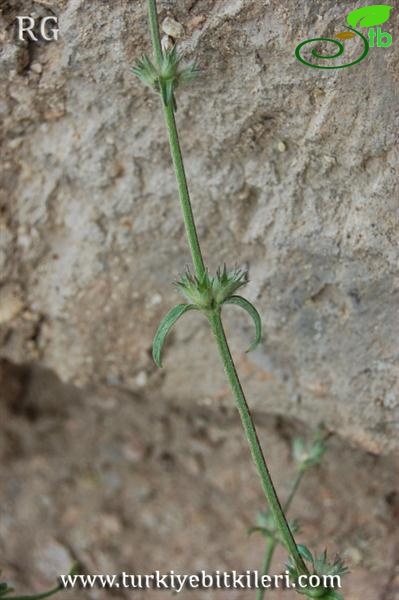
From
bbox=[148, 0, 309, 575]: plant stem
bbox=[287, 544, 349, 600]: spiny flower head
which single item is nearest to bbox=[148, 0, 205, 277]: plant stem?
bbox=[148, 0, 309, 575]: plant stem

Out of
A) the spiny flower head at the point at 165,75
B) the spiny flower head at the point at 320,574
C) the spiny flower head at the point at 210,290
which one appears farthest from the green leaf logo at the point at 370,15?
the spiny flower head at the point at 320,574

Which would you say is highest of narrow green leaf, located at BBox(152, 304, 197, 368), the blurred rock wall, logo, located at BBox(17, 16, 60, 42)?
logo, located at BBox(17, 16, 60, 42)

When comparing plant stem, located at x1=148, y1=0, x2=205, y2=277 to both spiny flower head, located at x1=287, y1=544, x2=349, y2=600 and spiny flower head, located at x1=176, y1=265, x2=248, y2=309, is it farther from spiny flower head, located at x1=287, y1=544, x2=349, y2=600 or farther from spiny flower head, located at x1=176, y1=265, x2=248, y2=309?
spiny flower head, located at x1=287, y1=544, x2=349, y2=600

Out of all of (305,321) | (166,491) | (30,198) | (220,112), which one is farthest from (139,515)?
(220,112)

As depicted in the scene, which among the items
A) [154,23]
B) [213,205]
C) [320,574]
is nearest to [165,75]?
[154,23]

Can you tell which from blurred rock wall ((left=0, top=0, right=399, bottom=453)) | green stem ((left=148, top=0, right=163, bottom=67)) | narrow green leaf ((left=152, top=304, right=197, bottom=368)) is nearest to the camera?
green stem ((left=148, top=0, right=163, bottom=67))

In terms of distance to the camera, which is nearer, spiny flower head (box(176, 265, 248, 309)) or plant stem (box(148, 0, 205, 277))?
plant stem (box(148, 0, 205, 277))

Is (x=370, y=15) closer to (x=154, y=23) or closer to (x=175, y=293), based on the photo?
(x=154, y=23)
